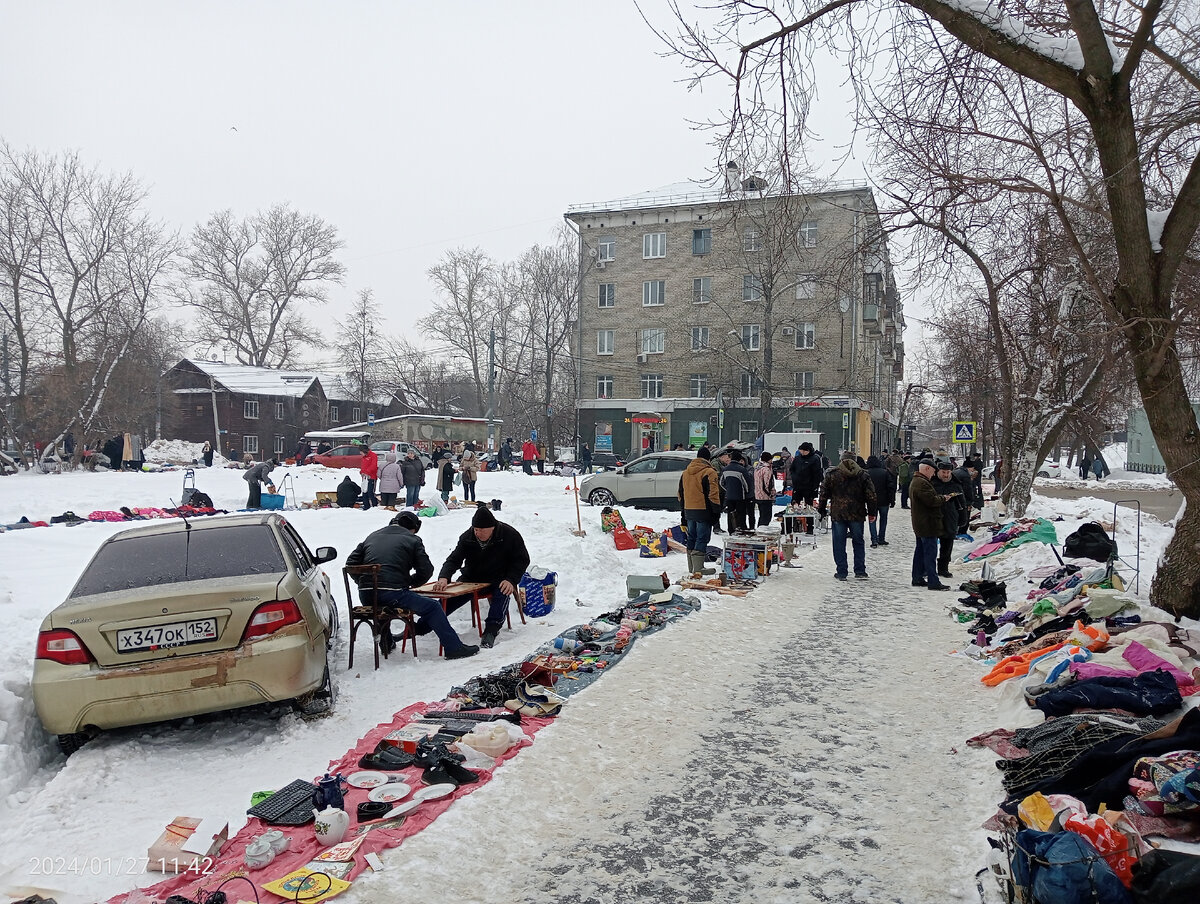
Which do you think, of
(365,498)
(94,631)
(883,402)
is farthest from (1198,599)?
(883,402)

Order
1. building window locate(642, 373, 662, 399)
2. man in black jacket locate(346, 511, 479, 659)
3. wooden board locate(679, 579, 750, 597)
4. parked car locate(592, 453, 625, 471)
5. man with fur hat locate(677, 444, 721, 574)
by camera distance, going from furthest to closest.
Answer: building window locate(642, 373, 662, 399), parked car locate(592, 453, 625, 471), man with fur hat locate(677, 444, 721, 574), wooden board locate(679, 579, 750, 597), man in black jacket locate(346, 511, 479, 659)

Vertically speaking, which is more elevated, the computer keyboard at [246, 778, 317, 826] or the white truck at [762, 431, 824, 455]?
the white truck at [762, 431, 824, 455]

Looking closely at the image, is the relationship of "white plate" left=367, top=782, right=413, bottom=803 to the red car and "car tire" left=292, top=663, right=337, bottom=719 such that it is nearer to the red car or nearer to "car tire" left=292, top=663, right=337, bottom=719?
"car tire" left=292, top=663, right=337, bottom=719

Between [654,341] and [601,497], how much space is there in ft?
101

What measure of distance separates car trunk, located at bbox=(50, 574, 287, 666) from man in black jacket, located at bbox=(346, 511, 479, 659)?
82.8 inches

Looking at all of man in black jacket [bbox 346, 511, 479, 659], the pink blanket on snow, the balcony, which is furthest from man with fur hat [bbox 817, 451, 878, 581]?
the balcony

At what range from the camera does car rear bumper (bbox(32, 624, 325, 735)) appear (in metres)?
5.29

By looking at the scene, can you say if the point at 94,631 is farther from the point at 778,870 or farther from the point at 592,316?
the point at 592,316

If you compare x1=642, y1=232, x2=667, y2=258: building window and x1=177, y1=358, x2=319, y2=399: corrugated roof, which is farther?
x1=177, y1=358, x2=319, y2=399: corrugated roof

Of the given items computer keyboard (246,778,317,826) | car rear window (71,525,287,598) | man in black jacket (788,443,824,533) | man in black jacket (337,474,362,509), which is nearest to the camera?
computer keyboard (246,778,317,826)

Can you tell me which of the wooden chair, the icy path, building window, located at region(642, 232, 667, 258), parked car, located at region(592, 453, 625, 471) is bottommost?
the icy path

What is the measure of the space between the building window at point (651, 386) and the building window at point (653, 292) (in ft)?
14.8

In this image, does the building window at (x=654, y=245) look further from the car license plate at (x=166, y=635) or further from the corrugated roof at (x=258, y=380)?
the car license plate at (x=166, y=635)

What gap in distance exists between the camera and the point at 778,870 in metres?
4.04
